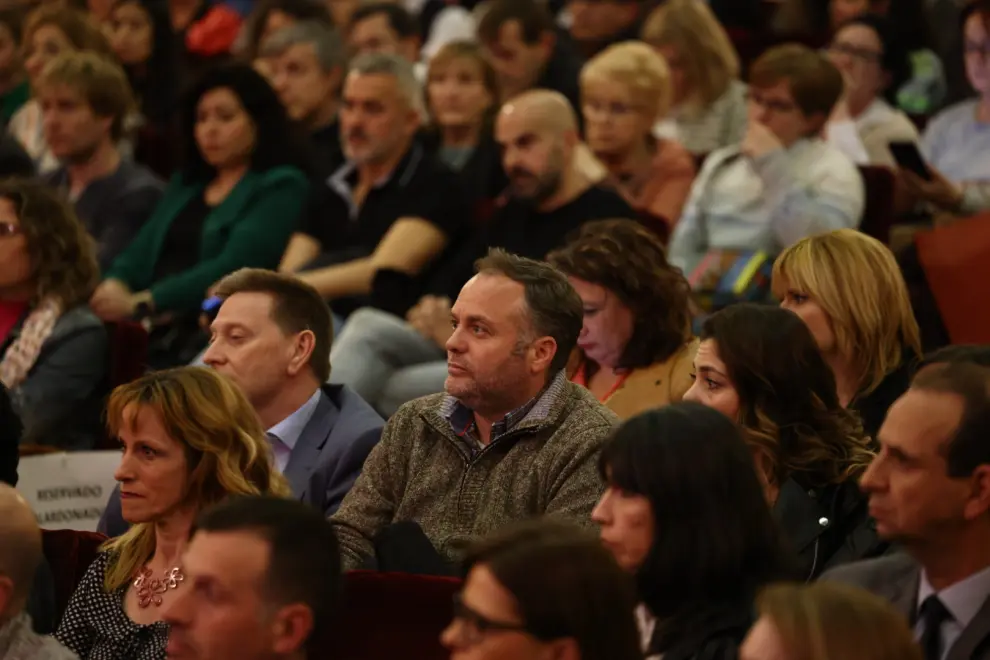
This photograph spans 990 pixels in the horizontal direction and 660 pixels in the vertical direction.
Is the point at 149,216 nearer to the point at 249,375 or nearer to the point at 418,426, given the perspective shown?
the point at 249,375

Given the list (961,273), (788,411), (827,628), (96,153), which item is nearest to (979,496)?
(788,411)

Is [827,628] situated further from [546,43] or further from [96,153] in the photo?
[546,43]

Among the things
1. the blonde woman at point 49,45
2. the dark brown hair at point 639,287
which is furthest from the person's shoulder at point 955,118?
the blonde woman at point 49,45

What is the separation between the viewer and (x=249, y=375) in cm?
347

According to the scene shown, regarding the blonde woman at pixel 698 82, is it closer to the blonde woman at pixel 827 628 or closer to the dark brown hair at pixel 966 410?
the dark brown hair at pixel 966 410

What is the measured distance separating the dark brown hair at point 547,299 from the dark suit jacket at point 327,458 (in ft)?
1.55

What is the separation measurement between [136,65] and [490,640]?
6.05 meters

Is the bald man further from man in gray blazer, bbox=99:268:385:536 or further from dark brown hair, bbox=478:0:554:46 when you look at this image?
dark brown hair, bbox=478:0:554:46

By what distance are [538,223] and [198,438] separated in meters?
2.00

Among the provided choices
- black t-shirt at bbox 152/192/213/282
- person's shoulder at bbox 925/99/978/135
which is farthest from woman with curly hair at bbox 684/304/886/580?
person's shoulder at bbox 925/99/978/135

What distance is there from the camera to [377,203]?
5.38 m

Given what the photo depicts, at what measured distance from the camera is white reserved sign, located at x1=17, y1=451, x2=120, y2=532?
3736 mm

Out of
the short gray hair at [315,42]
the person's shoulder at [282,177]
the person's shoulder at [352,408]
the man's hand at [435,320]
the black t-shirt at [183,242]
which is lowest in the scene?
the black t-shirt at [183,242]

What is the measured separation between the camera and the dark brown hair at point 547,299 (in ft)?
10.2
